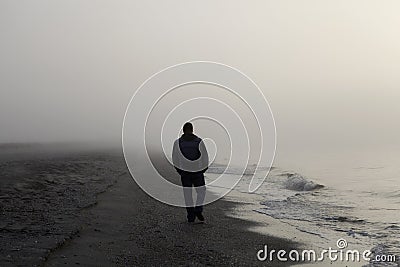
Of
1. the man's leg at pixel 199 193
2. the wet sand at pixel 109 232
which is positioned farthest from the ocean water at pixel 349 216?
the man's leg at pixel 199 193

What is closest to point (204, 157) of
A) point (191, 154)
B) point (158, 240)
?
point (191, 154)

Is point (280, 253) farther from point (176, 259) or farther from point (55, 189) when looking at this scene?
point (55, 189)

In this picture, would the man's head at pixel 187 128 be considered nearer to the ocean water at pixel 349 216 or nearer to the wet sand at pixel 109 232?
the wet sand at pixel 109 232

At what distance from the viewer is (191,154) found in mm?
12633

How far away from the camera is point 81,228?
33.1ft

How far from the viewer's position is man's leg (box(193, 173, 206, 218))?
490 inches

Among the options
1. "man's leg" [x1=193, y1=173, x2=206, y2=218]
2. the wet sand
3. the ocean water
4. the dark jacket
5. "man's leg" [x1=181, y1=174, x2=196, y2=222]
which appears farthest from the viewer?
the dark jacket

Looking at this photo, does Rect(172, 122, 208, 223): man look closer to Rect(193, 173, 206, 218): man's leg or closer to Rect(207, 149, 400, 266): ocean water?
Rect(193, 173, 206, 218): man's leg

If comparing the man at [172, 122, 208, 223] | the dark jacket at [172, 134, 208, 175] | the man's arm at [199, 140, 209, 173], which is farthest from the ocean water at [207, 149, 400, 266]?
the dark jacket at [172, 134, 208, 175]

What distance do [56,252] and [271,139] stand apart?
6757 millimetres

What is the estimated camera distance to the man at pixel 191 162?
494 inches

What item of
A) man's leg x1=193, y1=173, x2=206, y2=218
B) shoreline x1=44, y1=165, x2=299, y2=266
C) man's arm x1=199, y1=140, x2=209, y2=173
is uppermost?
man's arm x1=199, y1=140, x2=209, y2=173

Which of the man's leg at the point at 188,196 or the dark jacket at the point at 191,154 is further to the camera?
the dark jacket at the point at 191,154

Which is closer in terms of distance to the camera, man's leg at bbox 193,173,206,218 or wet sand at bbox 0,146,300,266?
wet sand at bbox 0,146,300,266
